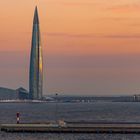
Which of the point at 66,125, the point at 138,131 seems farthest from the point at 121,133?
the point at 66,125

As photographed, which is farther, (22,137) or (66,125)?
(66,125)

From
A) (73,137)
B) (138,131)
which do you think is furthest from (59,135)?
(138,131)

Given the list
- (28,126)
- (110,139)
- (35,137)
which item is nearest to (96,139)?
(110,139)

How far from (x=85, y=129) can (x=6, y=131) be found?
1582cm

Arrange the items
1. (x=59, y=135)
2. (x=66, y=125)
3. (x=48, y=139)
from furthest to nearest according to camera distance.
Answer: (x=66, y=125) → (x=59, y=135) → (x=48, y=139)

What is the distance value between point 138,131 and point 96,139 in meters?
12.0

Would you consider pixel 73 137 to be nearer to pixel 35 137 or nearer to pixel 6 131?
pixel 35 137

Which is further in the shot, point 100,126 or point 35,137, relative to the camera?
point 100,126

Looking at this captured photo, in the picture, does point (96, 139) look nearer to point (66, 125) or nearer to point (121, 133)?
point (121, 133)

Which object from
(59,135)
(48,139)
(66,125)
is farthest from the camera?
(66,125)

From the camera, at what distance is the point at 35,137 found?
13812 cm

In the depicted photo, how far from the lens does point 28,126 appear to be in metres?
151

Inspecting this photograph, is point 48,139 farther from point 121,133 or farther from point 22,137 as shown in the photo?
point 121,133

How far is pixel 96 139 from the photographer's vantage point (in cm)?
13488
